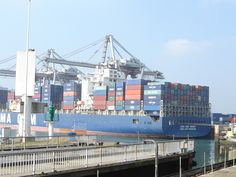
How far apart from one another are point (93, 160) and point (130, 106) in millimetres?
67274

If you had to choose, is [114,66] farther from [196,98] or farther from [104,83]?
[196,98]

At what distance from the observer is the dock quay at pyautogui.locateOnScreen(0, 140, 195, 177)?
1430cm

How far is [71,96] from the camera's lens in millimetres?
106625

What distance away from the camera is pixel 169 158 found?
76.7 feet

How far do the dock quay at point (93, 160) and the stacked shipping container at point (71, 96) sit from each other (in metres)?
80.8

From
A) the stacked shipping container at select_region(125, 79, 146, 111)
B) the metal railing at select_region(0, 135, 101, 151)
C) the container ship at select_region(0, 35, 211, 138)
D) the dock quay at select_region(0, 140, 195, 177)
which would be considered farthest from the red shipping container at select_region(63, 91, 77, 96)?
the dock quay at select_region(0, 140, 195, 177)

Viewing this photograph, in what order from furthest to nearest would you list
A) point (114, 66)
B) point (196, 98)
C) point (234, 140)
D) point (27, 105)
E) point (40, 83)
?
point (40, 83) → point (114, 66) → point (196, 98) → point (234, 140) → point (27, 105)

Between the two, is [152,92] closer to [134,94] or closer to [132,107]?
[134,94]

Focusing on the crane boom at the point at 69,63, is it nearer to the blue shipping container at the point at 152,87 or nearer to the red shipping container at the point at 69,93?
the red shipping container at the point at 69,93

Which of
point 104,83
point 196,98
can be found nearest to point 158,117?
point 196,98

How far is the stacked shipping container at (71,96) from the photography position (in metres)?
105

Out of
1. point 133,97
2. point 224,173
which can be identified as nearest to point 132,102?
point 133,97

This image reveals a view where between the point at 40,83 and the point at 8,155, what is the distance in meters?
110

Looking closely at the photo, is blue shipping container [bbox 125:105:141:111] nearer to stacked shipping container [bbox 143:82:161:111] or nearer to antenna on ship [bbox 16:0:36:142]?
stacked shipping container [bbox 143:82:161:111]
